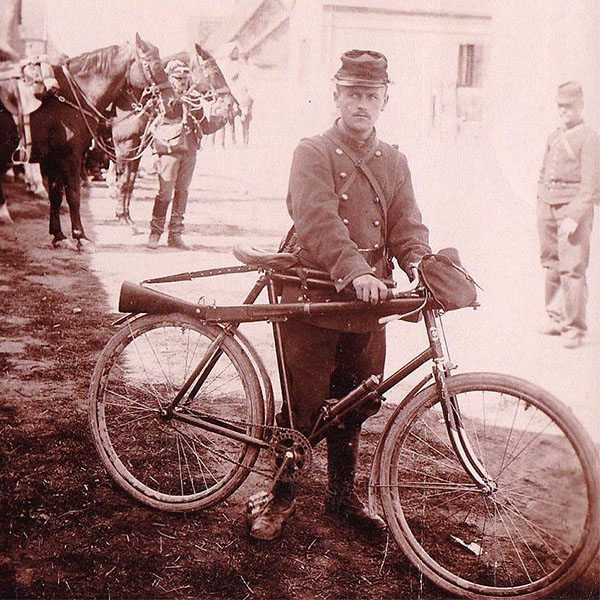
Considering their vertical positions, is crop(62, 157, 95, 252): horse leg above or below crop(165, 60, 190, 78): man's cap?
below

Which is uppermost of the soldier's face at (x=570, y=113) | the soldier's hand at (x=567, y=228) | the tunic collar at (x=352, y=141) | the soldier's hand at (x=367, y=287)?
the soldier's face at (x=570, y=113)

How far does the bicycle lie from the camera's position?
2848 mm

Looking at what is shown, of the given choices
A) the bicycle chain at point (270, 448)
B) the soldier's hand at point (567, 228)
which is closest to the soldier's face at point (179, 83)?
the bicycle chain at point (270, 448)

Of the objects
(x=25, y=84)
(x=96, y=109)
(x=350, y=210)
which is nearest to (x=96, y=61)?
(x=96, y=109)

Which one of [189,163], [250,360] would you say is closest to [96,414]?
[250,360]

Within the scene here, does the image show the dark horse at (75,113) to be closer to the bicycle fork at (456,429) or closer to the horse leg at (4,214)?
the horse leg at (4,214)

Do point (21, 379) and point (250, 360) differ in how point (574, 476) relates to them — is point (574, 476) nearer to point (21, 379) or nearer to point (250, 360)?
point (250, 360)

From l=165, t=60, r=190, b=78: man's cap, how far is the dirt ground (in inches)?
35.0

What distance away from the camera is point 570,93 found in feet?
10.2

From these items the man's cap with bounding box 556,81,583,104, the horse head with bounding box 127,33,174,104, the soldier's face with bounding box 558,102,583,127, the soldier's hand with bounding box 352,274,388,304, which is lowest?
the soldier's hand with bounding box 352,274,388,304

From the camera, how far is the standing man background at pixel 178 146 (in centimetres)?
325

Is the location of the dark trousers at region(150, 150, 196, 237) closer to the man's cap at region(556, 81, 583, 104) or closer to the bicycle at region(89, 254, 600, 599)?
the bicycle at region(89, 254, 600, 599)

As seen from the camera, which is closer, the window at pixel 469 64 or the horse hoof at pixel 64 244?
the window at pixel 469 64

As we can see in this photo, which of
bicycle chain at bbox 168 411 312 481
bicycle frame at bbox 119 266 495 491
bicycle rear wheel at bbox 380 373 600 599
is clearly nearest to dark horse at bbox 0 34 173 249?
bicycle frame at bbox 119 266 495 491
